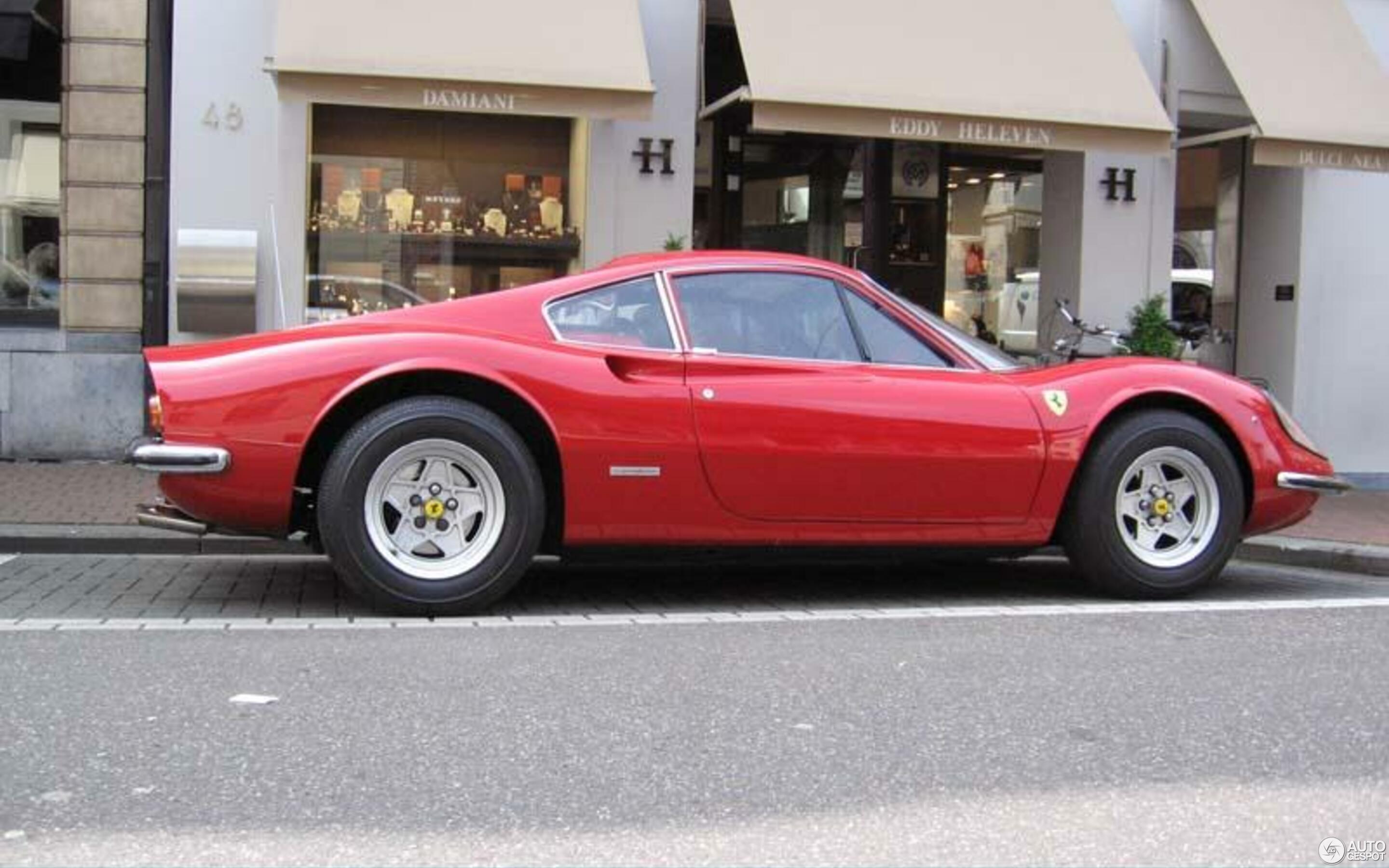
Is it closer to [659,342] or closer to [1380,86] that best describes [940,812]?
[659,342]

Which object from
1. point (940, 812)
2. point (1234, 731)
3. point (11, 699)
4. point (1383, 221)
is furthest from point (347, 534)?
point (1383, 221)

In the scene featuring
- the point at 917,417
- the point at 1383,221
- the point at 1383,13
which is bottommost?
the point at 917,417

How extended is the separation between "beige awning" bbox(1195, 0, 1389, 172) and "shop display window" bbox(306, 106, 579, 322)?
17.0 ft

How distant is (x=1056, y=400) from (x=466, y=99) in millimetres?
4629

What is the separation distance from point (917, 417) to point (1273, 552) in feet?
9.87

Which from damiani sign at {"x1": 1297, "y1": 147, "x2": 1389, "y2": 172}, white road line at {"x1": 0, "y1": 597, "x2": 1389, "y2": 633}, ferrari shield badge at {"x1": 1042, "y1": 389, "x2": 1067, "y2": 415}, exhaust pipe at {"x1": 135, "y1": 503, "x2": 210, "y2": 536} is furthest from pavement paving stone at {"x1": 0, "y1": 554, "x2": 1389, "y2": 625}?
damiani sign at {"x1": 1297, "y1": 147, "x2": 1389, "y2": 172}

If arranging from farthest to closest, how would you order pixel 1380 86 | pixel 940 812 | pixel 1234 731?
pixel 1380 86 → pixel 1234 731 → pixel 940 812

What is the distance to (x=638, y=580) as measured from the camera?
21.0ft

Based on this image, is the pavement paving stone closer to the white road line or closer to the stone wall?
the white road line

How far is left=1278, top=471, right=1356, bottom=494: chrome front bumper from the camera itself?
5.72 meters

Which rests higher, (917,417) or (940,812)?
(917,417)

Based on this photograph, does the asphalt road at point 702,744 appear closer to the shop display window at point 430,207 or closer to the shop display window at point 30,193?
the shop display window at point 430,207

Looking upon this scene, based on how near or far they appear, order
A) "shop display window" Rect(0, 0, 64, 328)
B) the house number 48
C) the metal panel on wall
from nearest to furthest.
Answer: the metal panel on wall < the house number 48 < "shop display window" Rect(0, 0, 64, 328)

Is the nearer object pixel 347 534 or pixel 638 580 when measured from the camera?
pixel 347 534
